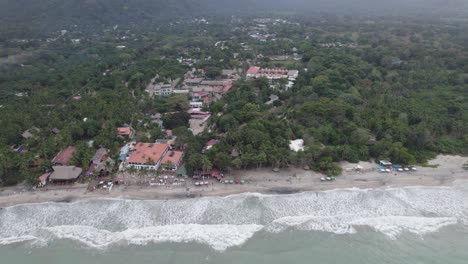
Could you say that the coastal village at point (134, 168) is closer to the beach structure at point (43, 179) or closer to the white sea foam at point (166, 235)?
the beach structure at point (43, 179)

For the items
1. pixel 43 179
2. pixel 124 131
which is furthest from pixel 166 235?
pixel 124 131

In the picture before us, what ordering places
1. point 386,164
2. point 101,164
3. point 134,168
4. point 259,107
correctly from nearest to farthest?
point 134,168, point 101,164, point 386,164, point 259,107

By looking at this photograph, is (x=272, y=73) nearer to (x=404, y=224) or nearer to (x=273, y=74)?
(x=273, y=74)

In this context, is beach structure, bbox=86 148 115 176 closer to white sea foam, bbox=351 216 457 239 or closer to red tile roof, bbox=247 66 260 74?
white sea foam, bbox=351 216 457 239

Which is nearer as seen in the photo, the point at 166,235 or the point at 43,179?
the point at 166,235

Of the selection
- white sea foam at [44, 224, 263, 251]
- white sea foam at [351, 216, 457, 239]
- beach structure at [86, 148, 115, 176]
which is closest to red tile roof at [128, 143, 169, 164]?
beach structure at [86, 148, 115, 176]

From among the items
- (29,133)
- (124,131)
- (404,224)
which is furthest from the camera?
(124,131)

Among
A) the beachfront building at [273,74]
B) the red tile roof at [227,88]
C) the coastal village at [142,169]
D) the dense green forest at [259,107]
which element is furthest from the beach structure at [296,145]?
the beachfront building at [273,74]
